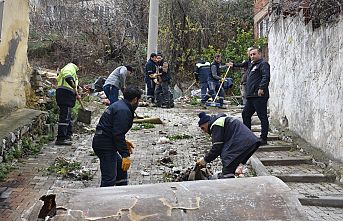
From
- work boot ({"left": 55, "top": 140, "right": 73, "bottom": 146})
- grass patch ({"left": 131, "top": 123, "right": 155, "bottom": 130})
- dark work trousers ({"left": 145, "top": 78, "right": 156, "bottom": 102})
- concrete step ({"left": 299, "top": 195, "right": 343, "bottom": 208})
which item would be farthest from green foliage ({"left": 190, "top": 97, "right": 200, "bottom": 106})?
concrete step ({"left": 299, "top": 195, "right": 343, "bottom": 208})

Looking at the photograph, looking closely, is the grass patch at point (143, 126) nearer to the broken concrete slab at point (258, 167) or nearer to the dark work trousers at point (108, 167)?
the broken concrete slab at point (258, 167)

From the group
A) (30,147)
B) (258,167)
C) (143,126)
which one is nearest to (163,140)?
(143,126)

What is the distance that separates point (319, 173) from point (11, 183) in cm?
462

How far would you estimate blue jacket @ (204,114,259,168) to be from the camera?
19.7ft

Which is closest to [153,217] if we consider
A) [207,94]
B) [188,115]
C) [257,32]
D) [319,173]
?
[319,173]

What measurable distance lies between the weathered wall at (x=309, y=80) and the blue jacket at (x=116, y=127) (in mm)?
3301

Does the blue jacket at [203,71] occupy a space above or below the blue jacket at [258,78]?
below

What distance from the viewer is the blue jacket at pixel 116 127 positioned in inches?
246

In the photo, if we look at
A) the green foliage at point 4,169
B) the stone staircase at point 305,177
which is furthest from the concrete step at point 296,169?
the green foliage at point 4,169

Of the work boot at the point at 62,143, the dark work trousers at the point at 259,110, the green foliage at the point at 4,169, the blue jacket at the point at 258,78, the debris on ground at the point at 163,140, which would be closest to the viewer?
the green foliage at the point at 4,169

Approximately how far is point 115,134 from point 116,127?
87mm

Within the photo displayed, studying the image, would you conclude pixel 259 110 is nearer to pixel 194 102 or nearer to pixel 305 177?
pixel 305 177

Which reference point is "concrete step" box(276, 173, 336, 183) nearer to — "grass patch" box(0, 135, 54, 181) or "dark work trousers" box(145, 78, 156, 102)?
"grass patch" box(0, 135, 54, 181)

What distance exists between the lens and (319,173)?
25.7 ft
